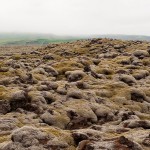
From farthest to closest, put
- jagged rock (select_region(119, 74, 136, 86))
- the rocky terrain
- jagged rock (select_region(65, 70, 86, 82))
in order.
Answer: jagged rock (select_region(65, 70, 86, 82)), jagged rock (select_region(119, 74, 136, 86)), the rocky terrain

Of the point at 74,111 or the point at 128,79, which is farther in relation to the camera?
the point at 128,79

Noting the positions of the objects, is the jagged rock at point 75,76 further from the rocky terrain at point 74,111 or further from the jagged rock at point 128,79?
the jagged rock at point 128,79

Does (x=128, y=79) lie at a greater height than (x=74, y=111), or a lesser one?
lesser

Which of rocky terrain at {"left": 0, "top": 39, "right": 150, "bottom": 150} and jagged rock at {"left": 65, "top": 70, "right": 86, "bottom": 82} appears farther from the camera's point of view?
jagged rock at {"left": 65, "top": 70, "right": 86, "bottom": 82}

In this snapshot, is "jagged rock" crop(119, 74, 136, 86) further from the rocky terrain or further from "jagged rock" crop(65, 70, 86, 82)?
"jagged rock" crop(65, 70, 86, 82)

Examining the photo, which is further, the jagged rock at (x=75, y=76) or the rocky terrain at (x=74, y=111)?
the jagged rock at (x=75, y=76)

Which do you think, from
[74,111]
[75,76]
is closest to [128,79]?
[75,76]

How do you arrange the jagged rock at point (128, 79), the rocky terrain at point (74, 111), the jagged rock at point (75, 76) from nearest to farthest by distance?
the rocky terrain at point (74, 111) → the jagged rock at point (128, 79) → the jagged rock at point (75, 76)

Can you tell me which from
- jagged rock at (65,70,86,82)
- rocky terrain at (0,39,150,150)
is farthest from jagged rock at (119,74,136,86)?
jagged rock at (65,70,86,82)

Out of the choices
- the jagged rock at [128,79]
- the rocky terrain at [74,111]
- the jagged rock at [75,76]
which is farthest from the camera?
the jagged rock at [75,76]

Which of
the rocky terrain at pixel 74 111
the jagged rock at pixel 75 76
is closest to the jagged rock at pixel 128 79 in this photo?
the rocky terrain at pixel 74 111

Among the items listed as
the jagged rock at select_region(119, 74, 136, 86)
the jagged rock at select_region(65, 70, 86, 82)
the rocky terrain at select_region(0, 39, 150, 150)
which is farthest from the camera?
the jagged rock at select_region(65, 70, 86, 82)

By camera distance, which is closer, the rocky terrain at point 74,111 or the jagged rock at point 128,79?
the rocky terrain at point 74,111

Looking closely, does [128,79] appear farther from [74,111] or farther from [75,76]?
[74,111]
